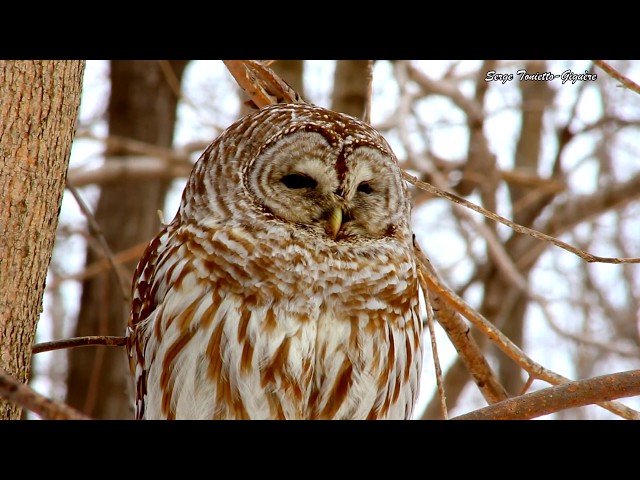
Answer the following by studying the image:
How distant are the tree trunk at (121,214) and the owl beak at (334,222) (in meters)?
3.21

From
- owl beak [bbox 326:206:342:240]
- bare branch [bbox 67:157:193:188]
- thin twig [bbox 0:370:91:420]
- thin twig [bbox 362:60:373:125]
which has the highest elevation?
bare branch [bbox 67:157:193:188]

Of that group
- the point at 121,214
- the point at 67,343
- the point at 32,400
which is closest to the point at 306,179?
the point at 67,343

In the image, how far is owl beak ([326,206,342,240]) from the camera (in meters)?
3.04

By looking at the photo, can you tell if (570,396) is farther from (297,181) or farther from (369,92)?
(369,92)

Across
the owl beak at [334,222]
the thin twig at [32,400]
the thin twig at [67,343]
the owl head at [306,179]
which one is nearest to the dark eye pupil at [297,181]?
the owl head at [306,179]

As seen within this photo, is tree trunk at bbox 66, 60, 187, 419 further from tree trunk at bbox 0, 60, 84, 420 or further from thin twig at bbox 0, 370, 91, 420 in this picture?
thin twig at bbox 0, 370, 91, 420

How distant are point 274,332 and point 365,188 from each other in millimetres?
716

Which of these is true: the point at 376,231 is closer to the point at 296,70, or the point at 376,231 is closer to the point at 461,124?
the point at 296,70

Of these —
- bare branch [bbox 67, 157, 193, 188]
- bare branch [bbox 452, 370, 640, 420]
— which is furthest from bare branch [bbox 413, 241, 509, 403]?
bare branch [bbox 67, 157, 193, 188]

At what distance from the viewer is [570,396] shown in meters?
2.19

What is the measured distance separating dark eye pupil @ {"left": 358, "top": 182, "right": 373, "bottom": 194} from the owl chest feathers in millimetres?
284

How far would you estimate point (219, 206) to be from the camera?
10.2 ft
